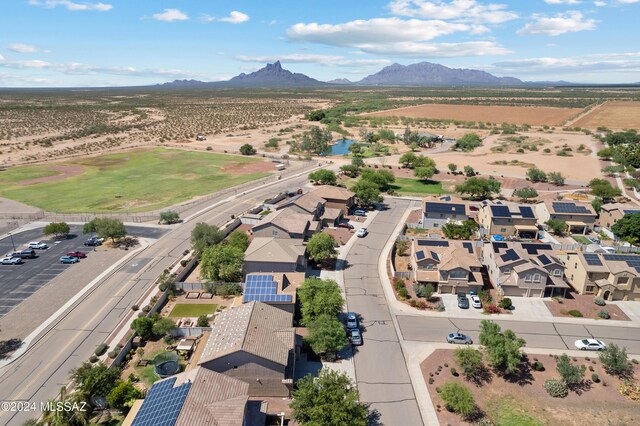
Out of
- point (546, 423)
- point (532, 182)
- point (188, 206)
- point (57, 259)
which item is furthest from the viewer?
point (532, 182)

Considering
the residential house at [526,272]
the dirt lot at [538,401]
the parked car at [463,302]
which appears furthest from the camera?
the residential house at [526,272]

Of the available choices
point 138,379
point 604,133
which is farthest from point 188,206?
point 604,133

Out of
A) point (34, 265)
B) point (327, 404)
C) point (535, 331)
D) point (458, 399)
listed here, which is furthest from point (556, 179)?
point (34, 265)

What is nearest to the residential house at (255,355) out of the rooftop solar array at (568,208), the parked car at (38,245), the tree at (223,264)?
the tree at (223,264)

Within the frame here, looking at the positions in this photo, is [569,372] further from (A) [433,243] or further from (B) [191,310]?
(B) [191,310]

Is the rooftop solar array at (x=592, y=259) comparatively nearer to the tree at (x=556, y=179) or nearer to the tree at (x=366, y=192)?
the tree at (x=366, y=192)

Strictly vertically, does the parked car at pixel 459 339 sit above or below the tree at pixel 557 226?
below

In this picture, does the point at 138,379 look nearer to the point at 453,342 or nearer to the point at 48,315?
the point at 48,315
